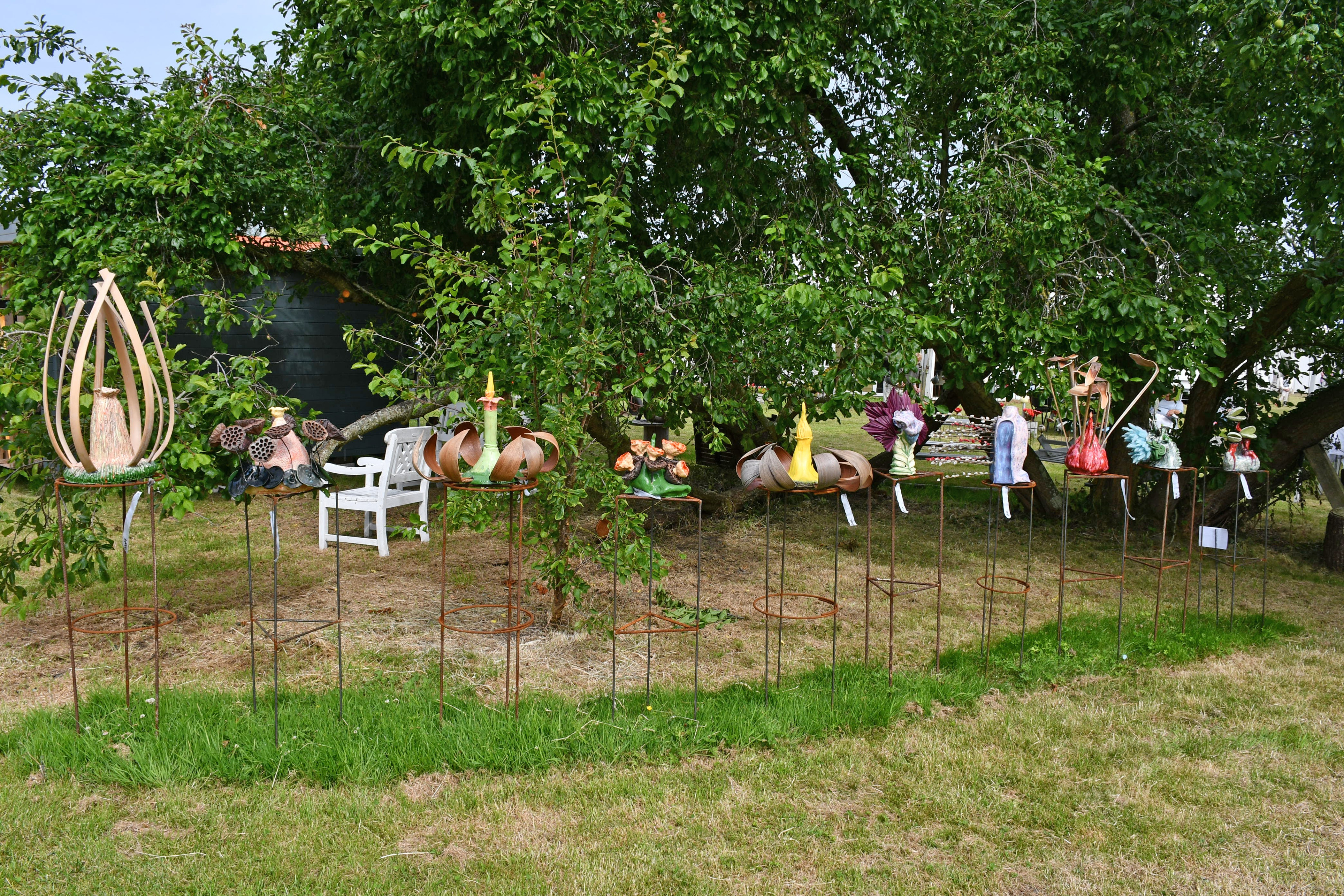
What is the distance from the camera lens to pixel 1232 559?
7.36 m

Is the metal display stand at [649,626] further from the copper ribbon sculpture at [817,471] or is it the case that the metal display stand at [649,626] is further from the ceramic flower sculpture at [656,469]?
the copper ribbon sculpture at [817,471]

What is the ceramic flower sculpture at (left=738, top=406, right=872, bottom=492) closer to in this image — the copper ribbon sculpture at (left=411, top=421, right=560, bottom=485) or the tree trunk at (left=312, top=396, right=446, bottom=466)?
the copper ribbon sculpture at (left=411, top=421, right=560, bottom=485)

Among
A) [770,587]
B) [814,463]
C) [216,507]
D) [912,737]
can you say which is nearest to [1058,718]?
[912,737]

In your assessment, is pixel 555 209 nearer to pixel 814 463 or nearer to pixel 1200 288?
pixel 814 463

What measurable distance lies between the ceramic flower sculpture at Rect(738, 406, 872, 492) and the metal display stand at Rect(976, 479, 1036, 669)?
2.31 ft

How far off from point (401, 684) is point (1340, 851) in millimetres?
3669

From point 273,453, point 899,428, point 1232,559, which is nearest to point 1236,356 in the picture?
point 1232,559

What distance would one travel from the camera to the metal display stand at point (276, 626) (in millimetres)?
3631

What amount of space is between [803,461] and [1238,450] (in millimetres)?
2933

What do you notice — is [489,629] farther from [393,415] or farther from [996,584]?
[996,584]

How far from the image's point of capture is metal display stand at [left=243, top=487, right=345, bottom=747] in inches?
143

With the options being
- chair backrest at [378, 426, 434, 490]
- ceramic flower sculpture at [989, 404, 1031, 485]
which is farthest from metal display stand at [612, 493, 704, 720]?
chair backrest at [378, 426, 434, 490]

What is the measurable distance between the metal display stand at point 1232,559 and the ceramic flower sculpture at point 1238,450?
0.05 meters

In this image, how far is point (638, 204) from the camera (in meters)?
6.40
